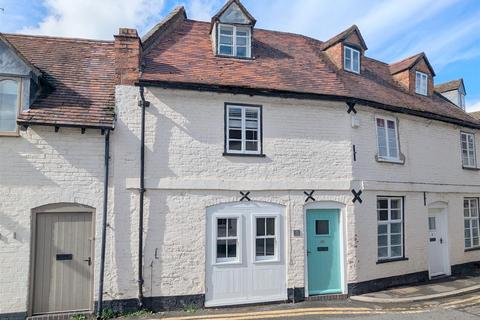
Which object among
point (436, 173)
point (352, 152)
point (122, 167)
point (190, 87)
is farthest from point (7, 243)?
point (436, 173)

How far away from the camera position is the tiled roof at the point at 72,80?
9430 mm

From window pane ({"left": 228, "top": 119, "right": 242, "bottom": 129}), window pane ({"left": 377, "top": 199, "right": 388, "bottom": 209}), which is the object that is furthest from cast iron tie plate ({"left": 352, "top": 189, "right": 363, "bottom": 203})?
window pane ({"left": 228, "top": 119, "right": 242, "bottom": 129})

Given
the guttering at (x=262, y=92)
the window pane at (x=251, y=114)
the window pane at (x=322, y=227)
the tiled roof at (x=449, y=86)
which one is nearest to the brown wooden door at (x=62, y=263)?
the guttering at (x=262, y=92)

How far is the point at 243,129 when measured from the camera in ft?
35.3

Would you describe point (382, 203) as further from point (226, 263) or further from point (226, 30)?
point (226, 30)

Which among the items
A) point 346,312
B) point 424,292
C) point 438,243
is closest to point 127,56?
point 346,312

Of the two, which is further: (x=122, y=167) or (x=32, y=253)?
(x=122, y=167)

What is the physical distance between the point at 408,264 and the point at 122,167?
940 centimetres

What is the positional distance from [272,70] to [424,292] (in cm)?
793

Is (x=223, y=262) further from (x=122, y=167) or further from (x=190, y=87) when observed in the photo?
(x=190, y=87)

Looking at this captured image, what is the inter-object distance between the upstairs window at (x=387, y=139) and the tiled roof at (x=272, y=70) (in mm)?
609

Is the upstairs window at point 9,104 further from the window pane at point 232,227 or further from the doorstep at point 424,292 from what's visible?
the doorstep at point 424,292

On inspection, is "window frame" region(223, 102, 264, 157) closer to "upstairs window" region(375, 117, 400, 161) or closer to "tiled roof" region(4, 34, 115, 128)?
"tiled roof" region(4, 34, 115, 128)

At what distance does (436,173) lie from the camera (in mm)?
13883
